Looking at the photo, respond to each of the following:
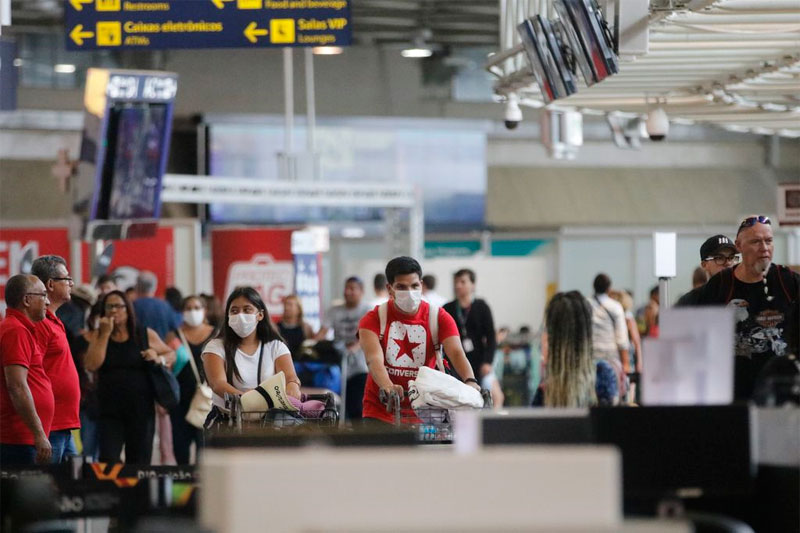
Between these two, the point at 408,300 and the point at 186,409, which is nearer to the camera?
the point at 408,300

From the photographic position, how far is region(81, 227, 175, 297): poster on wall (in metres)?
16.3

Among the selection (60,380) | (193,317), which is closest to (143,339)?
(60,380)

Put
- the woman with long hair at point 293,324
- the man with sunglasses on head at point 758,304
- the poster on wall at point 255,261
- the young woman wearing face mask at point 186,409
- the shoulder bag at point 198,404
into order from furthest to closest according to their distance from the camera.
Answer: the poster on wall at point 255,261 < the woman with long hair at point 293,324 < the young woman wearing face mask at point 186,409 < the shoulder bag at point 198,404 < the man with sunglasses on head at point 758,304

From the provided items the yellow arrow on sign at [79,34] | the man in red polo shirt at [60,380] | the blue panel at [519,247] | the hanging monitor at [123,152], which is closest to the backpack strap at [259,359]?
the man in red polo shirt at [60,380]

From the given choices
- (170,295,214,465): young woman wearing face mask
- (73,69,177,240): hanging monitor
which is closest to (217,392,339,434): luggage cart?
(170,295,214,465): young woman wearing face mask

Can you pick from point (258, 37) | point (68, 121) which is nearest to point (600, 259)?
point (68, 121)

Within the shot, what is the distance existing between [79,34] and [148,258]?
5.36 meters

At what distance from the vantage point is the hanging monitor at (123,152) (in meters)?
13.8

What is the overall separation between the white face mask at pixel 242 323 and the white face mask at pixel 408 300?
719 millimetres

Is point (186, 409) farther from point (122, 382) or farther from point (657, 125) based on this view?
point (657, 125)

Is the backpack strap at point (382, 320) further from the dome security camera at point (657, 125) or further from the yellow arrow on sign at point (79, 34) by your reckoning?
the dome security camera at point (657, 125)

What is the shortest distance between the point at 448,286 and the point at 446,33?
16.4 feet

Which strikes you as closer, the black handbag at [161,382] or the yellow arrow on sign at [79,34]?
the black handbag at [161,382]

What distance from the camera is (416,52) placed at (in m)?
24.8
